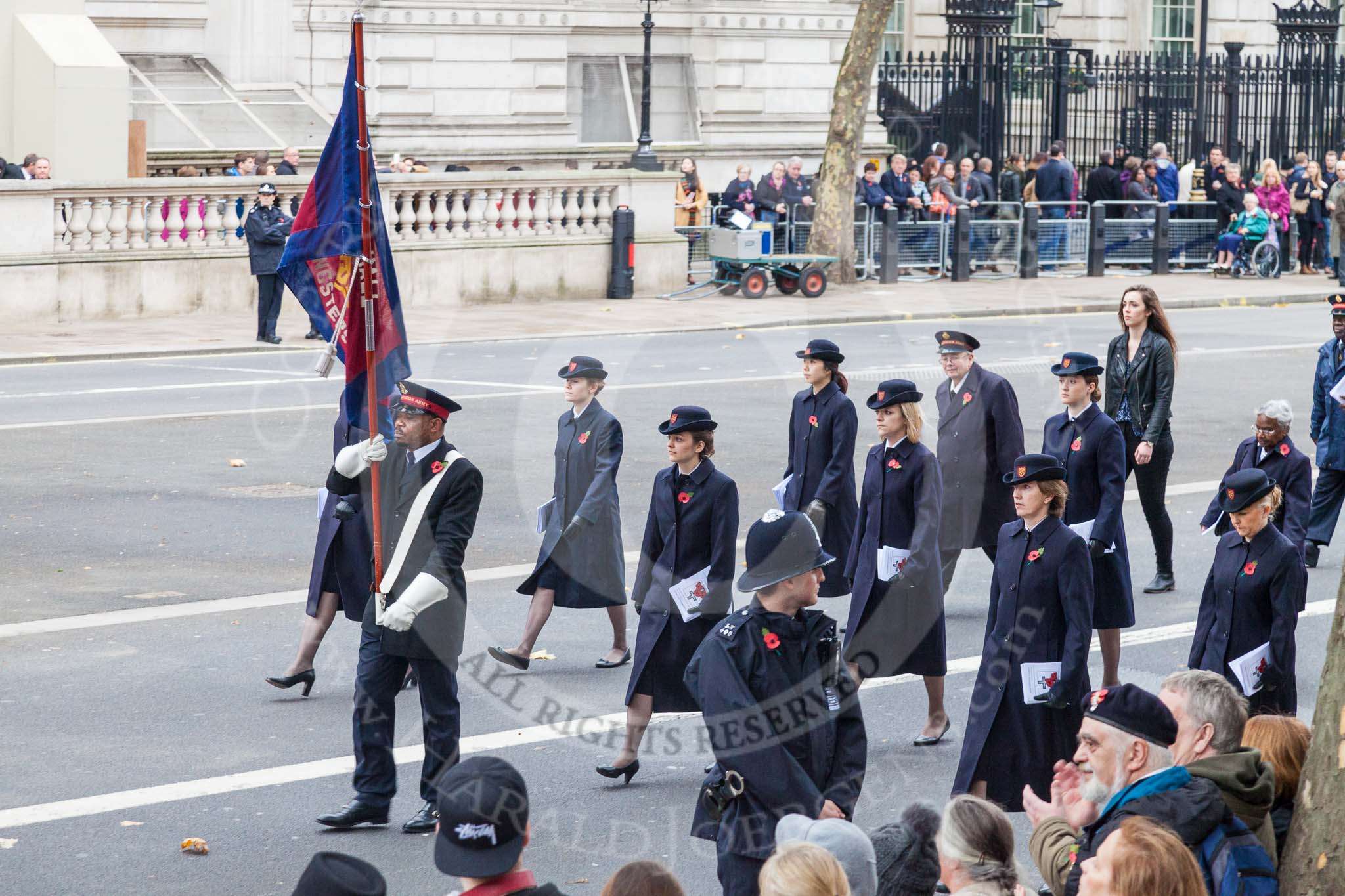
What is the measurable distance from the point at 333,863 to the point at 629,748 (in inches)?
164

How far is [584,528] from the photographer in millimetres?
9953

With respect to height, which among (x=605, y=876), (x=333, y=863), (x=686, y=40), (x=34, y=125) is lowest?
(x=605, y=876)

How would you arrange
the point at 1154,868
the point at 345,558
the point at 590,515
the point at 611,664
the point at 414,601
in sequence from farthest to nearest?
the point at 611,664 → the point at 590,515 → the point at 345,558 → the point at 414,601 → the point at 1154,868

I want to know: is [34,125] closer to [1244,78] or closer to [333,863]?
[1244,78]

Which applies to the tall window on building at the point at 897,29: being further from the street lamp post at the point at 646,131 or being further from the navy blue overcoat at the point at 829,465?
the navy blue overcoat at the point at 829,465

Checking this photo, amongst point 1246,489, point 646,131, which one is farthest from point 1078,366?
point 646,131

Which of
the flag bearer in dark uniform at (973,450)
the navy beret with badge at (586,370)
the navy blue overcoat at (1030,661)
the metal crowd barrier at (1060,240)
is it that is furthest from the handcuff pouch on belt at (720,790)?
the metal crowd barrier at (1060,240)

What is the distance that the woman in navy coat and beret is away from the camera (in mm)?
9664

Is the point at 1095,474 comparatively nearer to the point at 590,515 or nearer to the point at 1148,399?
the point at 1148,399

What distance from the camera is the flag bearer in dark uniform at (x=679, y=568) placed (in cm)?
831

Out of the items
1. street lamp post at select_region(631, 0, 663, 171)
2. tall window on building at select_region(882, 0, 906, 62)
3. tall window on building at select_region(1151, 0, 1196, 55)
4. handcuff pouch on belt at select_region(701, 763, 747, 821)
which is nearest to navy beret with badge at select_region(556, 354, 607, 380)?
handcuff pouch on belt at select_region(701, 763, 747, 821)

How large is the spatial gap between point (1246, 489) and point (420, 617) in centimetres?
338

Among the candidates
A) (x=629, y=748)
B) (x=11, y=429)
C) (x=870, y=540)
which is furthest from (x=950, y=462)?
(x=11, y=429)

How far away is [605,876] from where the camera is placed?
23.6 ft
